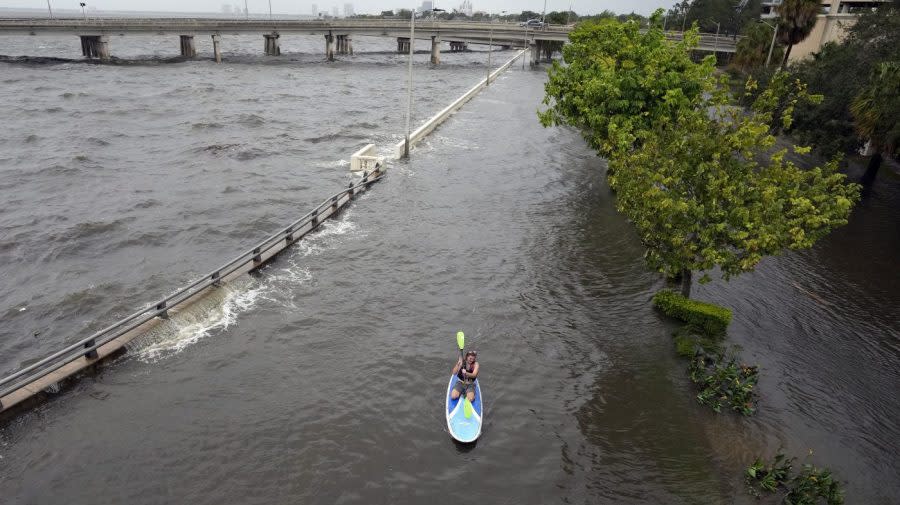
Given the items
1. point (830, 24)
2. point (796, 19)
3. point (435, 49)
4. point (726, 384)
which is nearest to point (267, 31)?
point (435, 49)

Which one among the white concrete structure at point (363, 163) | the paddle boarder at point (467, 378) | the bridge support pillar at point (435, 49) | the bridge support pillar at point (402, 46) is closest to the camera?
the paddle boarder at point (467, 378)

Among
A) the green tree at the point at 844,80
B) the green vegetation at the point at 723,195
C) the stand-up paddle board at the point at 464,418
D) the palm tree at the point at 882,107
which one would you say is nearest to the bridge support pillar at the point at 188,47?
the green tree at the point at 844,80

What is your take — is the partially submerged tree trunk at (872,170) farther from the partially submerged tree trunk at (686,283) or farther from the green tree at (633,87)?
the partially submerged tree trunk at (686,283)

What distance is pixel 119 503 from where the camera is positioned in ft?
38.4

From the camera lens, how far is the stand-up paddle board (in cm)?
1373

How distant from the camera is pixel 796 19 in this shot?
5175 cm

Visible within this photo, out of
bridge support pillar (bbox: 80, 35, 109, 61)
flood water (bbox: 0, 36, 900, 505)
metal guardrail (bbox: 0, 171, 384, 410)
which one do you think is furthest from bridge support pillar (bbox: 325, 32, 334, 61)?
metal guardrail (bbox: 0, 171, 384, 410)

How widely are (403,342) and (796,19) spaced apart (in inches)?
2091

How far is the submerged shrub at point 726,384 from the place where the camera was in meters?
15.2

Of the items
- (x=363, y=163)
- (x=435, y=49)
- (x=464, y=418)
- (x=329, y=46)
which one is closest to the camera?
(x=464, y=418)

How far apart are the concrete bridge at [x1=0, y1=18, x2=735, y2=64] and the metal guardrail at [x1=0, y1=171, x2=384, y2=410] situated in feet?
246

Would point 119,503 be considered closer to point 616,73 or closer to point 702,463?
point 702,463

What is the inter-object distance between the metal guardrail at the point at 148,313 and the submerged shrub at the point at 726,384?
15252 millimetres

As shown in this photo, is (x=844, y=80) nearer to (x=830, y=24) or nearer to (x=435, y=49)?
(x=830, y=24)
